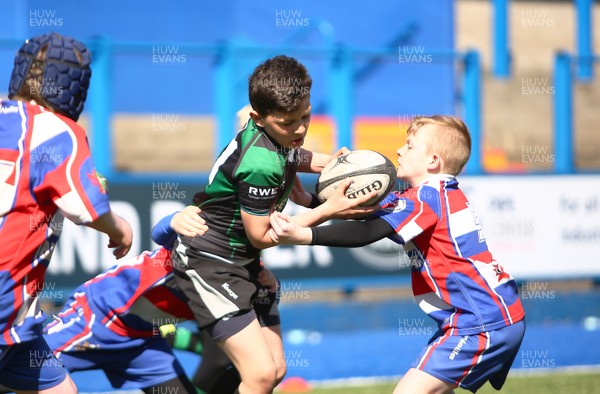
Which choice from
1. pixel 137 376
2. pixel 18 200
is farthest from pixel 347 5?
pixel 18 200

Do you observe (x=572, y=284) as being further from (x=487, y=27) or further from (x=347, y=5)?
(x=487, y=27)

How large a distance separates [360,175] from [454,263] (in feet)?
1.88

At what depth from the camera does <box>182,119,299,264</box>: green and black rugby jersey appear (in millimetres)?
3834

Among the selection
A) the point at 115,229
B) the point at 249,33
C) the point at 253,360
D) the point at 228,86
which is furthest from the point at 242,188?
the point at 249,33

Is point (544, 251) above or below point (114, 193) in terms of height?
below

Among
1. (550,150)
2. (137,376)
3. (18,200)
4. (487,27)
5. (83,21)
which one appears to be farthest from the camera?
(487,27)

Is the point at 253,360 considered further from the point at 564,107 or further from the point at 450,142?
the point at 564,107

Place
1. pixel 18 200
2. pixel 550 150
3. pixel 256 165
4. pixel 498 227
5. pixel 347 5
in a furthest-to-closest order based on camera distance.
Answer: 1. pixel 550 150
2. pixel 347 5
3. pixel 498 227
4. pixel 256 165
5. pixel 18 200

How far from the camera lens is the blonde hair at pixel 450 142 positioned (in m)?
4.19

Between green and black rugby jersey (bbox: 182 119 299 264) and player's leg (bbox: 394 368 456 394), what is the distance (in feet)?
2.96

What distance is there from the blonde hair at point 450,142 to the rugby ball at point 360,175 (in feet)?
0.98

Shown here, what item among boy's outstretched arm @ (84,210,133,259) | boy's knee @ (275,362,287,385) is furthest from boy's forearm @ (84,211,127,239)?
boy's knee @ (275,362,287,385)

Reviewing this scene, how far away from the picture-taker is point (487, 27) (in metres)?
18.3

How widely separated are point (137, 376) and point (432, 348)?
152cm
